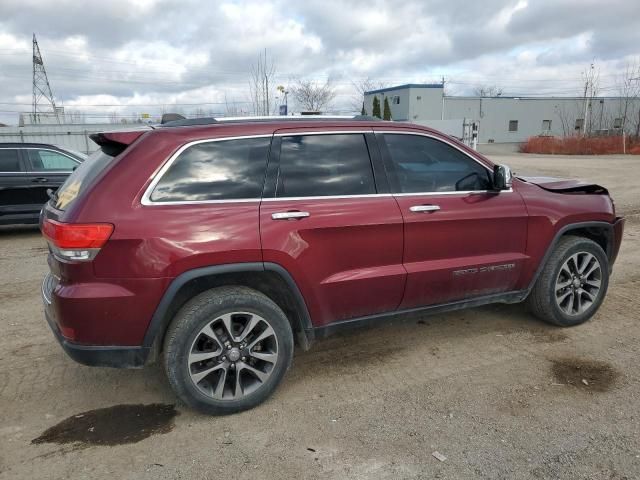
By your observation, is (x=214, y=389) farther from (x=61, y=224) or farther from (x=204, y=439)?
(x=61, y=224)

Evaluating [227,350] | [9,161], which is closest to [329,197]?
[227,350]

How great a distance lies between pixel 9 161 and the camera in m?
8.48

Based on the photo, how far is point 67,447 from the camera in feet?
9.29

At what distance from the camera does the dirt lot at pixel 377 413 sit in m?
2.65

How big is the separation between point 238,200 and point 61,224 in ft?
3.30

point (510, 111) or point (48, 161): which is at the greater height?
point (510, 111)

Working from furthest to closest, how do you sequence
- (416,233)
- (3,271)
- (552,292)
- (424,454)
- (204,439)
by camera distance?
1. (3,271)
2. (552,292)
3. (416,233)
4. (204,439)
5. (424,454)

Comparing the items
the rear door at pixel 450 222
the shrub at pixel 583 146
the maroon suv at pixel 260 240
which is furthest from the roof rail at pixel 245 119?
the shrub at pixel 583 146

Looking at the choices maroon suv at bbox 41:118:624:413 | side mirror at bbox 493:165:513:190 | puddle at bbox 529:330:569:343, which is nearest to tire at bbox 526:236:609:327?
puddle at bbox 529:330:569:343

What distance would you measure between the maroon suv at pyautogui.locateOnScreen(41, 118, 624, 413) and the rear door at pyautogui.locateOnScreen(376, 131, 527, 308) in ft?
0.03

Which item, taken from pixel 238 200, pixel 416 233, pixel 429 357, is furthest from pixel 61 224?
pixel 429 357

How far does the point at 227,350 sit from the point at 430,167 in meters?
1.98

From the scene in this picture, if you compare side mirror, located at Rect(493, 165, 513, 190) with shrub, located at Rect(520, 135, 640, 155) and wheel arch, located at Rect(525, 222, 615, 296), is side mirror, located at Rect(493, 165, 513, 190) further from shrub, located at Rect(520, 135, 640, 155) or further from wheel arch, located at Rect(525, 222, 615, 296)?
shrub, located at Rect(520, 135, 640, 155)

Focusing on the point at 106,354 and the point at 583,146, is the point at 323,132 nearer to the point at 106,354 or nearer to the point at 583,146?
the point at 106,354
